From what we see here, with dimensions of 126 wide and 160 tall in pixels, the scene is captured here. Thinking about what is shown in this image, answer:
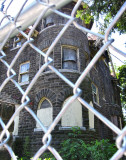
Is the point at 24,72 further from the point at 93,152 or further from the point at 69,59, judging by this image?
the point at 93,152

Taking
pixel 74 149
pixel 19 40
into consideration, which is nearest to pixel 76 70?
pixel 74 149

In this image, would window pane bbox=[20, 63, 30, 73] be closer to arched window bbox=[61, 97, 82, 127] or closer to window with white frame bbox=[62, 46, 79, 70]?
window with white frame bbox=[62, 46, 79, 70]

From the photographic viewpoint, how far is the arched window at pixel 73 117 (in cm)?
770

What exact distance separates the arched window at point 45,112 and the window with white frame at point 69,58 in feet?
7.30

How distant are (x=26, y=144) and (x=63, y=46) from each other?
5702mm

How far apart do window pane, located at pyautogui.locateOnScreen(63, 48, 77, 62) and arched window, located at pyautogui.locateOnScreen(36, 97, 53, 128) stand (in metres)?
2.70

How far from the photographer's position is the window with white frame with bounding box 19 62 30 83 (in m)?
10.2

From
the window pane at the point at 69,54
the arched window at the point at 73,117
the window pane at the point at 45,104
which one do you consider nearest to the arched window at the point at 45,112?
the window pane at the point at 45,104

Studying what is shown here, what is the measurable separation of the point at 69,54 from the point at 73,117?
3.69 meters

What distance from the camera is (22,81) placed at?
10242 millimetres

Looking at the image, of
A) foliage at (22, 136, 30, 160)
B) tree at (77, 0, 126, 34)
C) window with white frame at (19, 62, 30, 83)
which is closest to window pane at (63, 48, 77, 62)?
window with white frame at (19, 62, 30, 83)

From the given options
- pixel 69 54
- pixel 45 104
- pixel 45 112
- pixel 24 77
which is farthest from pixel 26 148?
pixel 69 54

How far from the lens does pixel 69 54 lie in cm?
943

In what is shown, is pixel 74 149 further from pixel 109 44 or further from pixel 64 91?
pixel 109 44
